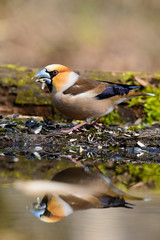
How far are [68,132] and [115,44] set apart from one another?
26.7 feet

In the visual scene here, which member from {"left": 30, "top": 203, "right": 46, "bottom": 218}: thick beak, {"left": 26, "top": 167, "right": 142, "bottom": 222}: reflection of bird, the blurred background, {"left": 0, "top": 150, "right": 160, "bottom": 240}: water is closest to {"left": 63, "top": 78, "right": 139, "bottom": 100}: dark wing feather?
{"left": 0, "top": 150, "right": 160, "bottom": 240}: water

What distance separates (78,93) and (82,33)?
8.03 m

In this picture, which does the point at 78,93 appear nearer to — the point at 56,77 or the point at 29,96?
the point at 56,77

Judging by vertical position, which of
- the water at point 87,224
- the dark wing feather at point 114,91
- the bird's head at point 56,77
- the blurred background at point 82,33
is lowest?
the blurred background at point 82,33

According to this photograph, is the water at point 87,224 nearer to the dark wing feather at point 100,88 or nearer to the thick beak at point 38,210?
the thick beak at point 38,210

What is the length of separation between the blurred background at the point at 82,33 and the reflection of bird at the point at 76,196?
28.2ft

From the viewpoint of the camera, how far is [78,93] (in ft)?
15.4

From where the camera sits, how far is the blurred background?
1188 centimetres

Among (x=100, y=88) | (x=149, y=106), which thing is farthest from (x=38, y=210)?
(x=149, y=106)

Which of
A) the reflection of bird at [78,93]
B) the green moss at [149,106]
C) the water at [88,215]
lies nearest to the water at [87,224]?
the water at [88,215]

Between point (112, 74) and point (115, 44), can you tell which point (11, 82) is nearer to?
point (112, 74)

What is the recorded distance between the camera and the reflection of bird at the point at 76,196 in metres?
2.32

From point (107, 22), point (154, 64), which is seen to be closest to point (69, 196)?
point (154, 64)

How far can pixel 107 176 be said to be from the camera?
3232mm
